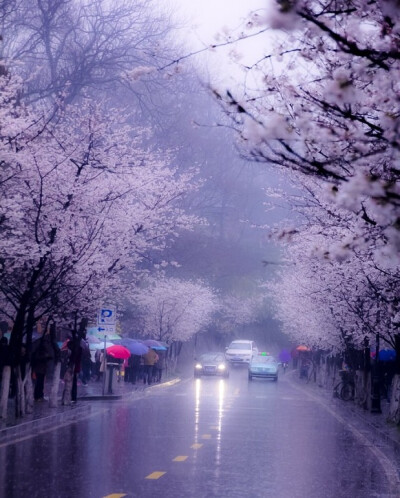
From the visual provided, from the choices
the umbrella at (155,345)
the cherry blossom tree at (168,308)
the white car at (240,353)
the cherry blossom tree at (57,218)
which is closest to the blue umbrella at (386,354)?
the umbrella at (155,345)

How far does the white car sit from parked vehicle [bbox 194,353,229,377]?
13.1 metres

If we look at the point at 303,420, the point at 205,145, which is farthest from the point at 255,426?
the point at 205,145

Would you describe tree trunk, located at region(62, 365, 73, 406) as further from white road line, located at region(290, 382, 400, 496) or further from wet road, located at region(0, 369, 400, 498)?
white road line, located at region(290, 382, 400, 496)

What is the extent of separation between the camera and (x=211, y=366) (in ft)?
196

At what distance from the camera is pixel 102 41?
140 feet

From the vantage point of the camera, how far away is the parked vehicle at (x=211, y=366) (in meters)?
59.3

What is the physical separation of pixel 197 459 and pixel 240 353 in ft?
196

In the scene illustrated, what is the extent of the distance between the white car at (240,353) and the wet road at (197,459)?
47920 mm

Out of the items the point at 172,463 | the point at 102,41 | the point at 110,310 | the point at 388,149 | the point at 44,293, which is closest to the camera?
the point at 388,149

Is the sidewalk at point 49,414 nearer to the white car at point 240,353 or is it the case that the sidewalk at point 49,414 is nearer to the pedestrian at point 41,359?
the pedestrian at point 41,359

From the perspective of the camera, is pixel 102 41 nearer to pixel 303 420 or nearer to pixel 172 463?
pixel 303 420

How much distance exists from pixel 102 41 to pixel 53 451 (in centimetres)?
2948

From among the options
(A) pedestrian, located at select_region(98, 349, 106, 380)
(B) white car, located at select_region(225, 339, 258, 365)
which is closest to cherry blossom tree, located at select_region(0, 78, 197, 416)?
(A) pedestrian, located at select_region(98, 349, 106, 380)

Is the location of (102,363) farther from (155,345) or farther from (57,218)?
(57,218)
